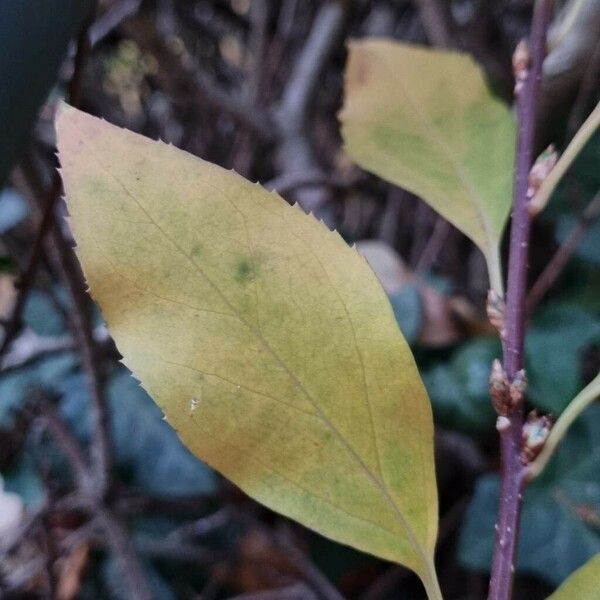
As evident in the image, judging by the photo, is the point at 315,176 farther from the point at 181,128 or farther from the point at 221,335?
the point at 221,335

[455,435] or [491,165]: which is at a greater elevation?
[491,165]

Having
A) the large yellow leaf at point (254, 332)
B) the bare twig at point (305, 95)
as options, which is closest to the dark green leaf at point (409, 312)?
the bare twig at point (305, 95)

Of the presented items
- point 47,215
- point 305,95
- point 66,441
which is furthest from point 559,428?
point 305,95

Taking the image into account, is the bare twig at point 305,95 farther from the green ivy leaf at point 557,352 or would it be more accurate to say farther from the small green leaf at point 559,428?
the small green leaf at point 559,428

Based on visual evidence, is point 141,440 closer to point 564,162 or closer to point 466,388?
point 466,388

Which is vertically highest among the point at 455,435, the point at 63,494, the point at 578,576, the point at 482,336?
the point at 578,576

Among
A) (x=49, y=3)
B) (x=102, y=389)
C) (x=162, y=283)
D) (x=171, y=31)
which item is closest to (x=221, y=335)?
(x=162, y=283)

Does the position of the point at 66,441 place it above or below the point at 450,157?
below
